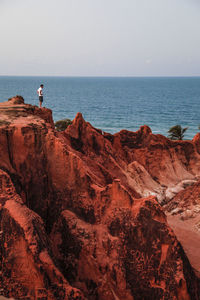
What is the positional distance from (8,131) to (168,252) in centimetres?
827

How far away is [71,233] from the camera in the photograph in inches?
492

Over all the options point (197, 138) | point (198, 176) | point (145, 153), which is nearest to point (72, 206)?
point (145, 153)

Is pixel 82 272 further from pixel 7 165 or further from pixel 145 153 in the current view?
pixel 145 153

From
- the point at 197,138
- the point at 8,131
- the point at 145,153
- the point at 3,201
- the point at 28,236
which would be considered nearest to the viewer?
the point at 28,236

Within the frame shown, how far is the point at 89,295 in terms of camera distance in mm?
11711

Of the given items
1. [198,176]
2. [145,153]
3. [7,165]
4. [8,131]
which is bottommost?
[198,176]

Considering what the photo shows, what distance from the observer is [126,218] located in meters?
12.7

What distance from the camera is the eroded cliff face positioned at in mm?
10648

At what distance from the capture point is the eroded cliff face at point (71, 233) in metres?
10.6

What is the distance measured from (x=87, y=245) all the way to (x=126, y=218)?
1885 millimetres

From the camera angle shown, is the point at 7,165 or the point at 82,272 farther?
the point at 7,165

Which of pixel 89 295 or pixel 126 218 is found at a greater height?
pixel 126 218

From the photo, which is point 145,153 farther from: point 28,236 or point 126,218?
point 28,236

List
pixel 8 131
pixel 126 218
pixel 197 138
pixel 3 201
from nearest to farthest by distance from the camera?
pixel 3 201 < pixel 126 218 < pixel 8 131 < pixel 197 138
